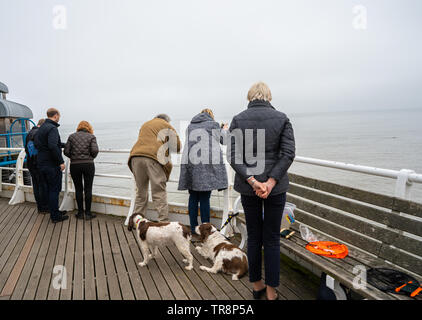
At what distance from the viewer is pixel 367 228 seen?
7.92 ft

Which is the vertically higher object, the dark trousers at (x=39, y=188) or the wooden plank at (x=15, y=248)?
the dark trousers at (x=39, y=188)

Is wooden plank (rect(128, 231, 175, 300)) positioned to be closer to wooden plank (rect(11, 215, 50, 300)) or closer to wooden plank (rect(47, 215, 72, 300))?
wooden plank (rect(47, 215, 72, 300))

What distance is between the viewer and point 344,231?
263cm

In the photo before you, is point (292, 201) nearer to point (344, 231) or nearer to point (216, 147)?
point (344, 231)

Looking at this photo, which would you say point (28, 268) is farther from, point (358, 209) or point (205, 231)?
point (358, 209)

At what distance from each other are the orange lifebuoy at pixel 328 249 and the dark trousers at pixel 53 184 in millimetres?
4374

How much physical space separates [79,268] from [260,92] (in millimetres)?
2964

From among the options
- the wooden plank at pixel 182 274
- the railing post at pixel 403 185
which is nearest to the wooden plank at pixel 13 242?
the wooden plank at pixel 182 274

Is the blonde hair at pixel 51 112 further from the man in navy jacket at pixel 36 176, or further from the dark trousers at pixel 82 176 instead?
the dark trousers at pixel 82 176

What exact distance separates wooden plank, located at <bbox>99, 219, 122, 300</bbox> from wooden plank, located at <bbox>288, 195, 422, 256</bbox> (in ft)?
7.42

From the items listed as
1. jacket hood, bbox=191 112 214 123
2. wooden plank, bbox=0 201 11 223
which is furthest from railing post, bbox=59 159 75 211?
jacket hood, bbox=191 112 214 123

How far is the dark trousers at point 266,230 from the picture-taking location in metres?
2.34

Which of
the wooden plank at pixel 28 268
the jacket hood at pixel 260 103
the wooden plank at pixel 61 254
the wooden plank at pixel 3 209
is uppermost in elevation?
the jacket hood at pixel 260 103
